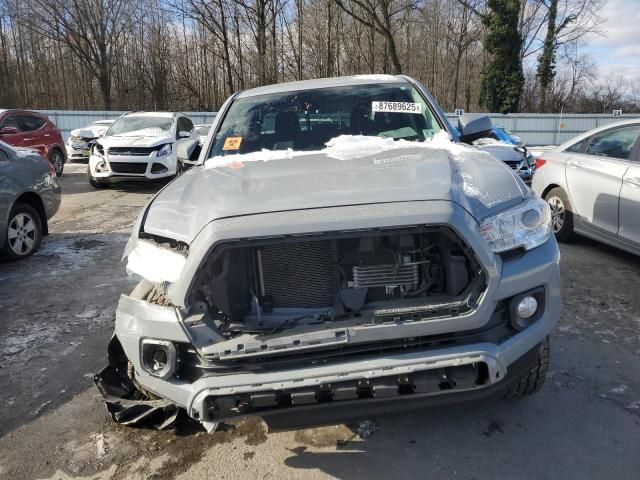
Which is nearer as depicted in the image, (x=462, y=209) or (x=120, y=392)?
(x=462, y=209)

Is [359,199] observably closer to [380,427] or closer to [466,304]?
[466,304]

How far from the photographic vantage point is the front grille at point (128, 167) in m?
10.6

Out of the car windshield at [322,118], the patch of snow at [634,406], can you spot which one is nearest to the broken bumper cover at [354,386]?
the patch of snow at [634,406]

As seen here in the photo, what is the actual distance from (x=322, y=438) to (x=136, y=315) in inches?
44.7

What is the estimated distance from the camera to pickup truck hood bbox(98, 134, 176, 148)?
10.6 m

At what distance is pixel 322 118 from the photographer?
3.82 meters

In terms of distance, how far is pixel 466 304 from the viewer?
86.0 inches

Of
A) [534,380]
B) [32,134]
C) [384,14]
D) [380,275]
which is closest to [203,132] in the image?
[32,134]

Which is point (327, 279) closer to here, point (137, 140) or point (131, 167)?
point (131, 167)

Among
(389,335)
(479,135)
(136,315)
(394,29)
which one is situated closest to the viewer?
(389,335)

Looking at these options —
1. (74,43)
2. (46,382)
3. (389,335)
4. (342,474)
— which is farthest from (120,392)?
(74,43)

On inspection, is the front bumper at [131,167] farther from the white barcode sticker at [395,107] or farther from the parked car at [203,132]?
the white barcode sticker at [395,107]

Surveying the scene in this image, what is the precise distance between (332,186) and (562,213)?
4.55 meters

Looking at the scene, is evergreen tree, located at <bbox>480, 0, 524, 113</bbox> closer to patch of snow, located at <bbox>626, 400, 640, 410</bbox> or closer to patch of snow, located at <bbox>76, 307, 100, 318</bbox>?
patch of snow, located at <bbox>76, 307, 100, 318</bbox>
